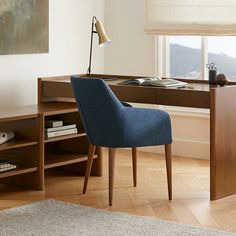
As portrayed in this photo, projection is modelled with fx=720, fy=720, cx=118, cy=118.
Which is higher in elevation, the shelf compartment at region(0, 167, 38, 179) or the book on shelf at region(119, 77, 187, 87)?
the book on shelf at region(119, 77, 187, 87)

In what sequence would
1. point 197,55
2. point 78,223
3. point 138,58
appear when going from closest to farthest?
point 78,223
point 197,55
point 138,58

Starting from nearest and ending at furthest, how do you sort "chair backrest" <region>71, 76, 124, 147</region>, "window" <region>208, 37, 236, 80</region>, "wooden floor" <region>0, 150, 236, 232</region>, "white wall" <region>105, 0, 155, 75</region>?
1. "wooden floor" <region>0, 150, 236, 232</region>
2. "chair backrest" <region>71, 76, 124, 147</region>
3. "window" <region>208, 37, 236, 80</region>
4. "white wall" <region>105, 0, 155, 75</region>

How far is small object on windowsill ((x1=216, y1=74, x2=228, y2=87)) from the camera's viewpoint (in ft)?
16.2

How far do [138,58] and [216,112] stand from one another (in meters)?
2.14

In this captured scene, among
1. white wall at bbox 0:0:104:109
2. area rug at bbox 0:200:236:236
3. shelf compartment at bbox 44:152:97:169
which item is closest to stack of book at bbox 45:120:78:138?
shelf compartment at bbox 44:152:97:169

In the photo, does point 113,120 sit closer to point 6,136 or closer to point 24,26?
point 6,136

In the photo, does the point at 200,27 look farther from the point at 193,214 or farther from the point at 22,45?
the point at 193,214

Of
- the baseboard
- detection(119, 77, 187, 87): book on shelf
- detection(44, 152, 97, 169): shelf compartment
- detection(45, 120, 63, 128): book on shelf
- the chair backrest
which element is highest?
detection(119, 77, 187, 87): book on shelf

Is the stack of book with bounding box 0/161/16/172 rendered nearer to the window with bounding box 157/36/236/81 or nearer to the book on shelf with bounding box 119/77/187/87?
the book on shelf with bounding box 119/77/187/87

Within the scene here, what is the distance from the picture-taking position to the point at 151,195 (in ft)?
16.3

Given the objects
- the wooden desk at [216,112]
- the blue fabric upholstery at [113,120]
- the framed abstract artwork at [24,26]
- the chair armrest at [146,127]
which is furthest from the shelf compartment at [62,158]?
the framed abstract artwork at [24,26]

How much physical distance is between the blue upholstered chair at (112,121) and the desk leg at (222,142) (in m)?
0.30

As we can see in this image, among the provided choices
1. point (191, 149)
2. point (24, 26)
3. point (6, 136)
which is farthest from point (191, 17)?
point (6, 136)

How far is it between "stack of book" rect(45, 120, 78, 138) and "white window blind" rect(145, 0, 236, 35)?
4.75ft
